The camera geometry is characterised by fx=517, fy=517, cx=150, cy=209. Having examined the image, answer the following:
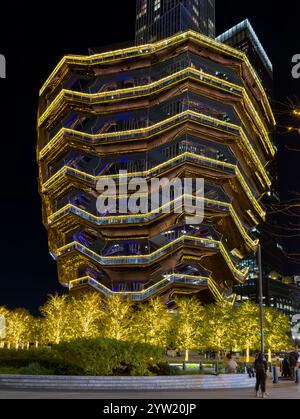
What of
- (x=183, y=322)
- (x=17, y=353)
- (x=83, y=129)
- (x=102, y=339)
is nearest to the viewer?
(x=102, y=339)

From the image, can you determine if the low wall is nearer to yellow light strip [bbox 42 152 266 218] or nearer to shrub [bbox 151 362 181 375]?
shrub [bbox 151 362 181 375]

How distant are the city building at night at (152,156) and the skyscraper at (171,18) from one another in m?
47.4

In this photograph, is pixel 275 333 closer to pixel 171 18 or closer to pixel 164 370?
pixel 164 370

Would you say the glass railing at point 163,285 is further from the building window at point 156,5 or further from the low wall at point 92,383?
the building window at point 156,5

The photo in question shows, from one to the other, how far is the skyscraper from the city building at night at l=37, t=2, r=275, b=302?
47.4 m

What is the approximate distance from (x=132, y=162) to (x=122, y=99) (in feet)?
35.9

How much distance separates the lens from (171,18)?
139125mm

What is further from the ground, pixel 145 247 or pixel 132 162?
pixel 132 162

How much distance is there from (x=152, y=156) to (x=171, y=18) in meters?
67.2

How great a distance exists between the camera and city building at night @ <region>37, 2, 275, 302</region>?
8319 centimetres

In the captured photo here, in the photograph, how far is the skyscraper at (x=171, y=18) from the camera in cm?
13675

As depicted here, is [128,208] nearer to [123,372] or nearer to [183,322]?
[183,322]
